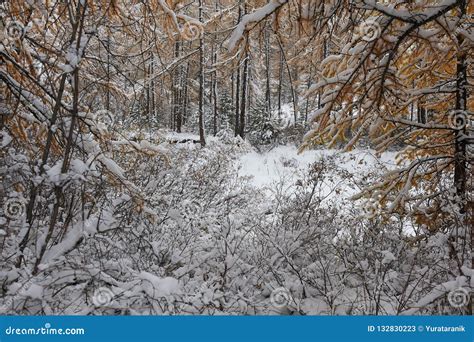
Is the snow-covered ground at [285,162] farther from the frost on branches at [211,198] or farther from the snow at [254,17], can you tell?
the snow at [254,17]

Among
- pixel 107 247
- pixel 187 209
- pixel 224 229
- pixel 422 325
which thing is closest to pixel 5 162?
pixel 107 247

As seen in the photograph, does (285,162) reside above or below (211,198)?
above

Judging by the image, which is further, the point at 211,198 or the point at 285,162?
the point at 285,162

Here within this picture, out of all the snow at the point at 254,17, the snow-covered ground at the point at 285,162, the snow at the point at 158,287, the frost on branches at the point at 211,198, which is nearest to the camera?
the snow at the point at 158,287

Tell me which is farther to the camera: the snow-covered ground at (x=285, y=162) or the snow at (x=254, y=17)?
the snow-covered ground at (x=285, y=162)

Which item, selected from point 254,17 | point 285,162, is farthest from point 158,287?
point 285,162

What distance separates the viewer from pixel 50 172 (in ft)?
9.34

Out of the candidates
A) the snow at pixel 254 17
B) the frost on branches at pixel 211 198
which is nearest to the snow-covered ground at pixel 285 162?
the frost on branches at pixel 211 198

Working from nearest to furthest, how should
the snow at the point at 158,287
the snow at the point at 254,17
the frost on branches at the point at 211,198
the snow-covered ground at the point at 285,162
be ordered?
the snow at the point at 158,287 < the frost on branches at the point at 211,198 < the snow at the point at 254,17 < the snow-covered ground at the point at 285,162

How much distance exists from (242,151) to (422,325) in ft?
40.0

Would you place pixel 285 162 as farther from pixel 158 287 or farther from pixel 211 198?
pixel 158 287

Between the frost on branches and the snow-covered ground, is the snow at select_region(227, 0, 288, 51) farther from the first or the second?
the snow-covered ground

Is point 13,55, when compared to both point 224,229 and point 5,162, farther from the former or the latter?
point 224,229

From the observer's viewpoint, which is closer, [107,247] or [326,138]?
[107,247]
